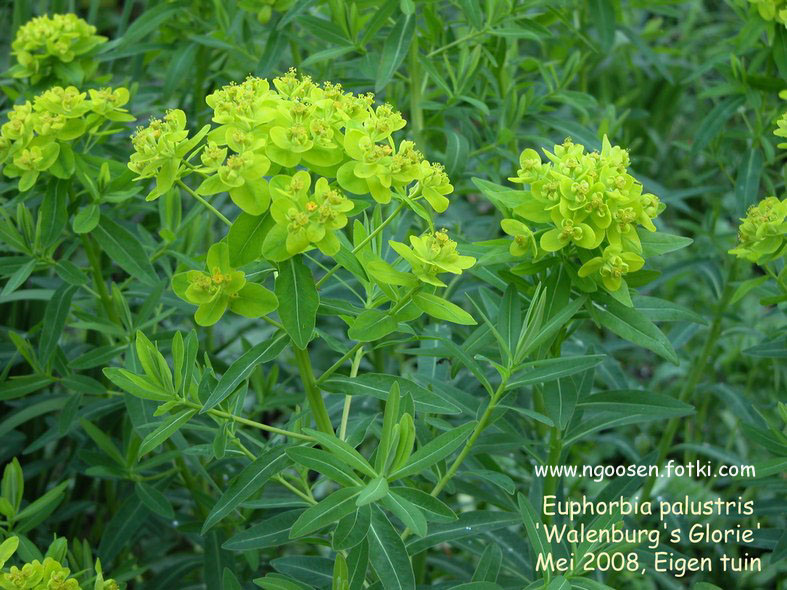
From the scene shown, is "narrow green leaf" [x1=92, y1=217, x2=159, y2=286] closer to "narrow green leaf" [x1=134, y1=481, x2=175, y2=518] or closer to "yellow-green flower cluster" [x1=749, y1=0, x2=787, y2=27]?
"narrow green leaf" [x1=134, y1=481, x2=175, y2=518]

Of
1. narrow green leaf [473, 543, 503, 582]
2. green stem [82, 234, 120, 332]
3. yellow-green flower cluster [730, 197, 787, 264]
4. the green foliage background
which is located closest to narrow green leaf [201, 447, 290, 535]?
the green foliage background

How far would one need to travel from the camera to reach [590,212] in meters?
1.59

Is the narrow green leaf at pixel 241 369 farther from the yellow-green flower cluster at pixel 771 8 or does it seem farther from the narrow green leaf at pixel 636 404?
the yellow-green flower cluster at pixel 771 8

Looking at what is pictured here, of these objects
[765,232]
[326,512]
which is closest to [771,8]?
[765,232]

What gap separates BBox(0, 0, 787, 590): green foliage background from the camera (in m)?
1.94

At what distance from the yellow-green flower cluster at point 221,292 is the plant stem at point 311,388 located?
16 cm

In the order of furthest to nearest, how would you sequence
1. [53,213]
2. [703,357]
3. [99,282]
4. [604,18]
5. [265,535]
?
[604,18]
[703,357]
[99,282]
[53,213]
[265,535]

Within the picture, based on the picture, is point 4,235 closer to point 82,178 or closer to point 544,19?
point 82,178

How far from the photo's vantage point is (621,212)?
5.23ft

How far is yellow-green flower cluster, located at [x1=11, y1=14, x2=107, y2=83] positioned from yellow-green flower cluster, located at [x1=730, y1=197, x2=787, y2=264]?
5.77ft

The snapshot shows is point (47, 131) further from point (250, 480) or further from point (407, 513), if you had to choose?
point (407, 513)

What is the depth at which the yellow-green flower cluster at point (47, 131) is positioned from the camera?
1944 mm

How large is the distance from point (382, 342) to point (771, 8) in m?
1.31

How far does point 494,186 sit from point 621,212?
10.5 inches
